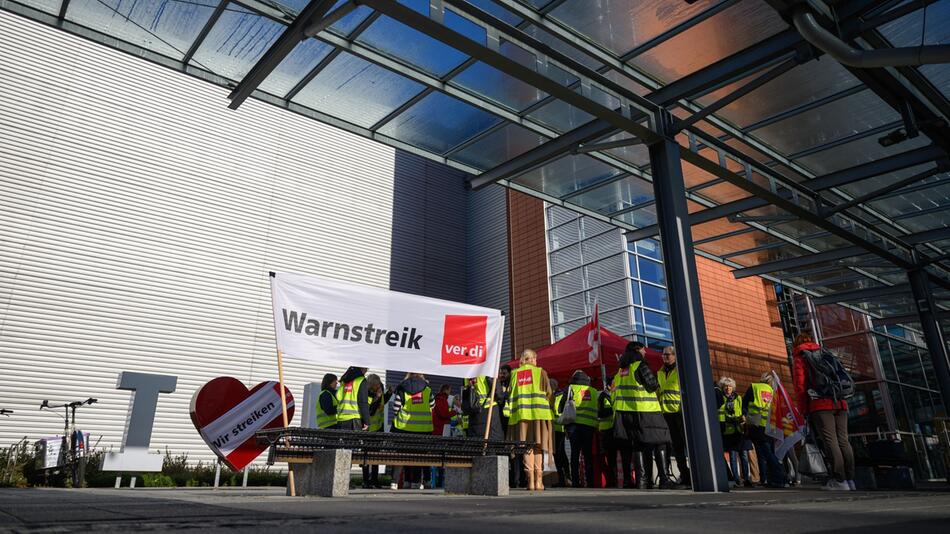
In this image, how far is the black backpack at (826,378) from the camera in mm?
7445

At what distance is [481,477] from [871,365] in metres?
20.7

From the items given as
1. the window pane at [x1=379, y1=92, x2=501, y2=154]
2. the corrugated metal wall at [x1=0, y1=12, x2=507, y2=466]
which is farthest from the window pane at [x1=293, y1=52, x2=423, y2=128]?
the corrugated metal wall at [x1=0, y1=12, x2=507, y2=466]

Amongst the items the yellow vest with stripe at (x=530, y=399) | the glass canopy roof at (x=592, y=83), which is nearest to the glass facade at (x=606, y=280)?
the glass canopy roof at (x=592, y=83)

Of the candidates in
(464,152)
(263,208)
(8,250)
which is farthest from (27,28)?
(464,152)

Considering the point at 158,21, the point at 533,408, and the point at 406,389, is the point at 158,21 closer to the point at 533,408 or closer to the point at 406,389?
the point at 406,389

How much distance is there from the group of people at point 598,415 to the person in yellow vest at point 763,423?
16mm

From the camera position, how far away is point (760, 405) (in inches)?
384

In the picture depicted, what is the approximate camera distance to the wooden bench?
5262 mm

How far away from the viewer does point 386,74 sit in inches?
333

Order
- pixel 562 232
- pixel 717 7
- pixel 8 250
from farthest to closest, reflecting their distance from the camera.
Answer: pixel 562 232 → pixel 8 250 → pixel 717 7

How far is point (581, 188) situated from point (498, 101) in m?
3.48

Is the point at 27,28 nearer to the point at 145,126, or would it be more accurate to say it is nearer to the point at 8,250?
the point at 145,126

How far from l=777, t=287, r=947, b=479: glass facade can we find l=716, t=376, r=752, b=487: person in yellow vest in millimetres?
12588

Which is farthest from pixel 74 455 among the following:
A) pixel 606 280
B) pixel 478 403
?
pixel 606 280
